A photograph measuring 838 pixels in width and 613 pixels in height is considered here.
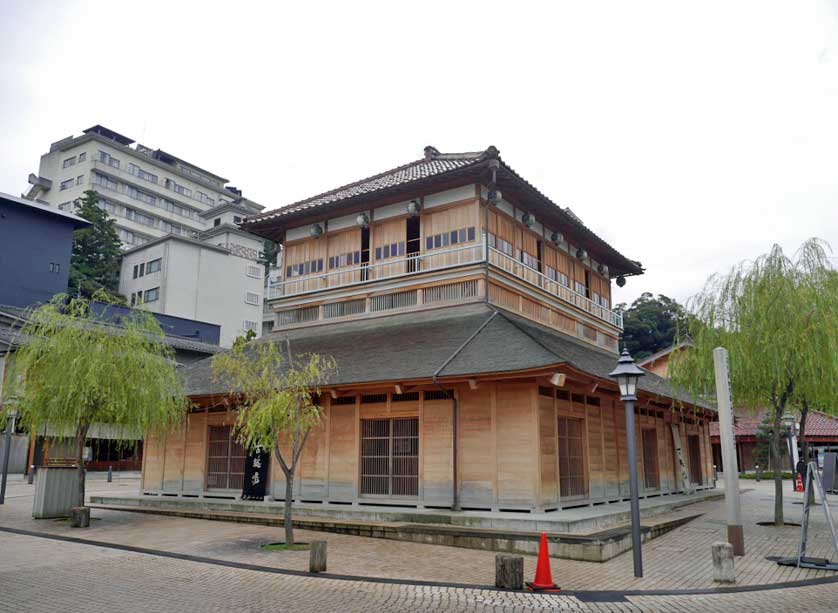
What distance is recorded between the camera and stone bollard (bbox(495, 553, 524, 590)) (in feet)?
30.5

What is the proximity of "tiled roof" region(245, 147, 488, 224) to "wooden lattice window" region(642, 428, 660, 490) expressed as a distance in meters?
10.8

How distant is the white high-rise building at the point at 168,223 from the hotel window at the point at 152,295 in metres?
0.08

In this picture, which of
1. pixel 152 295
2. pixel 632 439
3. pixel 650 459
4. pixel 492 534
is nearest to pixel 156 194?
pixel 152 295

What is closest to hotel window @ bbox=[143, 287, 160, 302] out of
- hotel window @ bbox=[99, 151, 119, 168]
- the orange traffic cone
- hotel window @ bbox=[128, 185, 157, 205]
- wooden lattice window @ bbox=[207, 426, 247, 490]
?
hotel window @ bbox=[128, 185, 157, 205]

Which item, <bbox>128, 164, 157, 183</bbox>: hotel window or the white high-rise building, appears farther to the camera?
<bbox>128, 164, 157, 183</bbox>: hotel window

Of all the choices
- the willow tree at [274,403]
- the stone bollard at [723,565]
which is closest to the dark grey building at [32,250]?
the willow tree at [274,403]

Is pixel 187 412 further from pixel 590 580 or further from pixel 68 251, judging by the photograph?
pixel 68 251

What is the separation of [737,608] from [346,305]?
15.5 m

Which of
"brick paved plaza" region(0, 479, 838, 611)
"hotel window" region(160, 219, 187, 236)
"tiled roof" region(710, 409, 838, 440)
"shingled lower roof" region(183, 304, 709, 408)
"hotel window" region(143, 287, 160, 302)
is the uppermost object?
"hotel window" region(160, 219, 187, 236)

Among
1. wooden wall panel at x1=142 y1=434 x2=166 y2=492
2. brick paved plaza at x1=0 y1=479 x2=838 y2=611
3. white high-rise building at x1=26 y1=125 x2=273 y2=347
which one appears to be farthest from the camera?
white high-rise building at x1=26 y1=125 x2=273 y2=347

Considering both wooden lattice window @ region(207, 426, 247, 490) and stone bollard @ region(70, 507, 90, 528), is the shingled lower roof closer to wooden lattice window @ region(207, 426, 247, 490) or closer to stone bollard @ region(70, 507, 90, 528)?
wooden lattice window @ region(207, 426, 247, 490)

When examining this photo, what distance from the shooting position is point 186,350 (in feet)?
139

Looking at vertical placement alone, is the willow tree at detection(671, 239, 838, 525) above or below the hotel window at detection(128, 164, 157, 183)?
below

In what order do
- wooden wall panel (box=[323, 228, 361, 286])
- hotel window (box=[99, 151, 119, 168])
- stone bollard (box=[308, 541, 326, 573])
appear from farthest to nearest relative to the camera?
1. hotel window (box=[99, 151, 119, 168])
2. wooden wall panel (box=[323, 228, 361, 286])
3. stone bollard (box=[308, 541, 326, 573])
